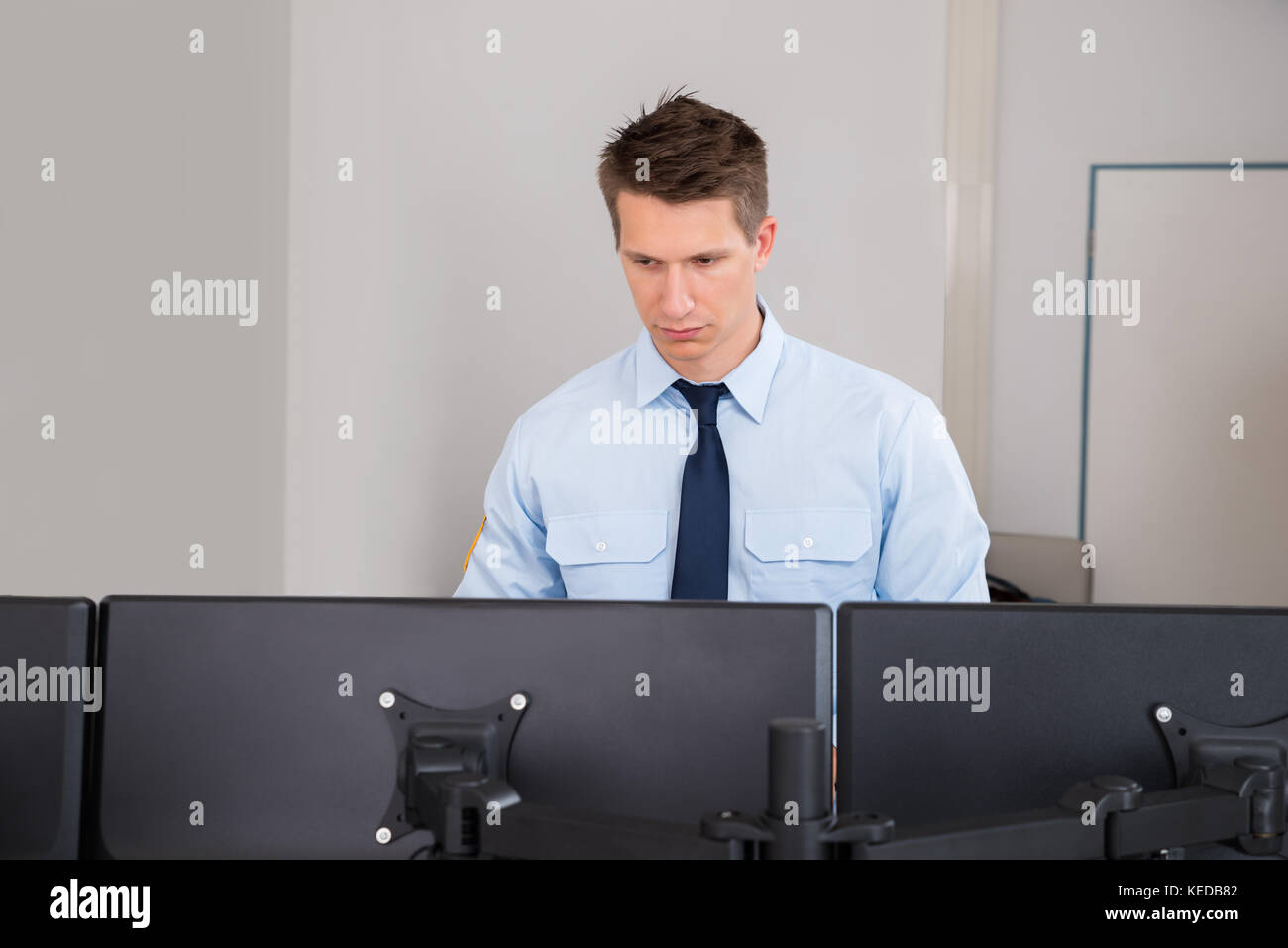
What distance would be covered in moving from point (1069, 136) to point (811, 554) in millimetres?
2439

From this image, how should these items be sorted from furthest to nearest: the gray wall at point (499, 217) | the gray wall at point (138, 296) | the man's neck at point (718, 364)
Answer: the gray wall at point (499, 217), the gray wall at point (138, 296), the man's neck at point (718, 364)

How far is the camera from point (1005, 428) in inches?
147

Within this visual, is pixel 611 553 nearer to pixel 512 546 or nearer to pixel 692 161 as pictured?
pixel 512 546

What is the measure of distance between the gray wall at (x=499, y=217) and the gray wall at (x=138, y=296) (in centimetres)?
9

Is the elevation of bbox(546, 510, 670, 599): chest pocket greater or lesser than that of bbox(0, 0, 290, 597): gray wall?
lesser

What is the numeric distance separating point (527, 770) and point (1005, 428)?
127 inches

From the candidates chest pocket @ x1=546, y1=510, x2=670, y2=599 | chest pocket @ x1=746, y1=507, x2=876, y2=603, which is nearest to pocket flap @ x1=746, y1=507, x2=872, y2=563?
chest pocket @ x1=746, y1=507, x2=876, y2=603

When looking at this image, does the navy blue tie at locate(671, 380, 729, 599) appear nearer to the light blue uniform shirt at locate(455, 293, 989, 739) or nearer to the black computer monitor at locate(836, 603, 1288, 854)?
the light blue uniform shirt at locate(455, 293, 989, 739)

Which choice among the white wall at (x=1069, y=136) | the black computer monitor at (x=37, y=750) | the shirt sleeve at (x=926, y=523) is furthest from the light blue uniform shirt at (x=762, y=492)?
the white wall at (x=1069, y=136)

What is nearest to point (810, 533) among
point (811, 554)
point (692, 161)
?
point (811, 554)

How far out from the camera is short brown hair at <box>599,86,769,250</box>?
1.95 meters

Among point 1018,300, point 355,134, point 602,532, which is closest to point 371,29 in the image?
point 355,134

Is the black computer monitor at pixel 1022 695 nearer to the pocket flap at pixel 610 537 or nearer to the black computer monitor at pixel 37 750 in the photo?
the black computer monitor at pixel 37 750

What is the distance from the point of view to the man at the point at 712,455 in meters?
1.86
